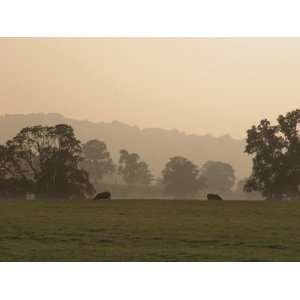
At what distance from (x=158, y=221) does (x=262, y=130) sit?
107 inches

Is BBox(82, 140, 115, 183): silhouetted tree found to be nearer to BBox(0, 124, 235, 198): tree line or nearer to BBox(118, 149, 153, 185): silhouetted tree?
BBox(0, 124, 235, 198): tree line

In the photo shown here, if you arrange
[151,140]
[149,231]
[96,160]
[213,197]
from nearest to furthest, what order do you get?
[149,231] → [151,140] → [213,197] → [96,160]

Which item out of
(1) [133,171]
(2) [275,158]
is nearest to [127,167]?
(1) [133,171]

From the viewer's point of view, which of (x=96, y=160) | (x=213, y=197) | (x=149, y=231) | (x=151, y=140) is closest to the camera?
(x=149, y=231)

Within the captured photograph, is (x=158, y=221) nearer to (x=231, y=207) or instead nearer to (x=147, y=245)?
(x=147, y=245)

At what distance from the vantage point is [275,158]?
14.4 metres

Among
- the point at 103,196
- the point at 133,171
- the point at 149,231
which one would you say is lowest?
the point at 149,231

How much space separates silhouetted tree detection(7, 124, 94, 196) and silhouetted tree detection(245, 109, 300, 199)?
3.30 m

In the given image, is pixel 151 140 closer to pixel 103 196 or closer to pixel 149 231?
pixel 103 196

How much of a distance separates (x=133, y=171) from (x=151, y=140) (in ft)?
2.37

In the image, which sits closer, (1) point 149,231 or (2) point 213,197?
(1) point 149,231

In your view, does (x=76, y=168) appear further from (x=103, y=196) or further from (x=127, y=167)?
(x=127, y=167)

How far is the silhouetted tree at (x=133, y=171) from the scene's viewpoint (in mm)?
14180

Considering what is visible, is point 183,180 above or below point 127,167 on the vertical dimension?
below
